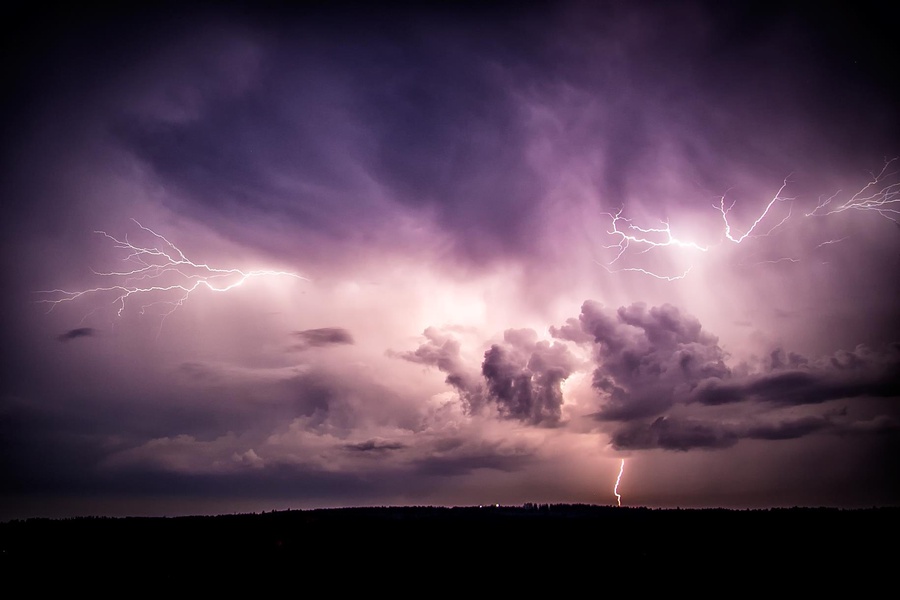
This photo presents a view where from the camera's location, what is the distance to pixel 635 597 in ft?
140

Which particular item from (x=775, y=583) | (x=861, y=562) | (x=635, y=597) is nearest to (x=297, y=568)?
(x=635, y=597)

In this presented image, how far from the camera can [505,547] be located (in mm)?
58938

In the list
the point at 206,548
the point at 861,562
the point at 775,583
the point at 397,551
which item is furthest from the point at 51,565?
the point at 861,562

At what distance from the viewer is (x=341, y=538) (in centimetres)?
6631

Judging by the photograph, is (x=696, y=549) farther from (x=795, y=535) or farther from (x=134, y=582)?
(x=134, y=582)

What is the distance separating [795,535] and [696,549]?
551 inches

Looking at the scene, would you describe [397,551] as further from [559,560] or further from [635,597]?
[635,597]

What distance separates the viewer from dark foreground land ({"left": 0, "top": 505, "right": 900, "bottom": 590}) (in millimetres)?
49656

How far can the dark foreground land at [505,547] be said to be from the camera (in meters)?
49.7

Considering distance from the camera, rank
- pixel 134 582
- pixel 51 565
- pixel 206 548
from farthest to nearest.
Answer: pixel 206 548, pixel 51 565, pixel 134 582

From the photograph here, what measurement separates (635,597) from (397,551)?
995 inches

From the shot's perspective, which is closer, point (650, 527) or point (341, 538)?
point (341, 538)

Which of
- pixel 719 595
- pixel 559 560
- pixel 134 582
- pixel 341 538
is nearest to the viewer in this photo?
pixel 719 595

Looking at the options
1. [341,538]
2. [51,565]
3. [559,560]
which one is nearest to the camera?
[559,560]
